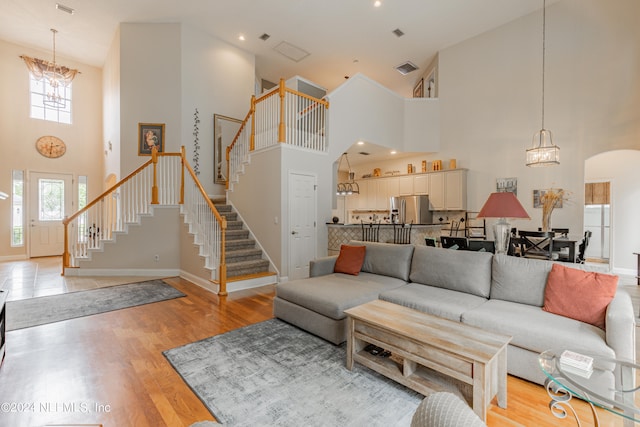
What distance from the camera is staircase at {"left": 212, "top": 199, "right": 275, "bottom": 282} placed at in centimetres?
522

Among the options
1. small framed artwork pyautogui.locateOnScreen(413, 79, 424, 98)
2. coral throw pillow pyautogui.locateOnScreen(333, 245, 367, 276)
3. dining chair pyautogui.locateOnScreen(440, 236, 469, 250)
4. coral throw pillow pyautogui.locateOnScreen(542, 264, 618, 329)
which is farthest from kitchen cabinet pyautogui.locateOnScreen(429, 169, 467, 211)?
coral throw pillow pyautogui.locateOnScreen(542, 264, 618, 329)

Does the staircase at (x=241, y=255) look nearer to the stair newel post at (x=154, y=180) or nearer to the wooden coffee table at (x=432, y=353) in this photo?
the stair newel post at (x=154, y=180)

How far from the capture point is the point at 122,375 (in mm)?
2404

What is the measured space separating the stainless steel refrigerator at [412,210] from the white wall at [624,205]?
3.78 meters

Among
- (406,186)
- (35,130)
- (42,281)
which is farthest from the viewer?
(406,186)

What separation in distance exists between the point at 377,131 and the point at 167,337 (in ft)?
20.6

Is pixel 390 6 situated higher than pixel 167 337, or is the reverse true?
pixel 390 6

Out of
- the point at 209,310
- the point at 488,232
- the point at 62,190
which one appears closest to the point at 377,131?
the point at 488,232

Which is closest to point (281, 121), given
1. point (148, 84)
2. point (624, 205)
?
point (148, 84)

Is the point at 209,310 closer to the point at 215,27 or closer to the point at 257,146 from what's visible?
the point at 257,146

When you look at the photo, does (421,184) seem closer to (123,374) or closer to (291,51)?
(291,51)

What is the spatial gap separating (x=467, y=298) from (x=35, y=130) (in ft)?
36.7

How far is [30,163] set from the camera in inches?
314

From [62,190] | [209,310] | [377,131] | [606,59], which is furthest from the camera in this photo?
[62,190]
